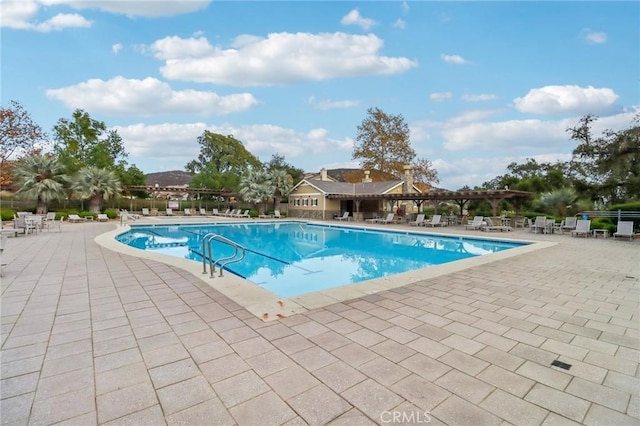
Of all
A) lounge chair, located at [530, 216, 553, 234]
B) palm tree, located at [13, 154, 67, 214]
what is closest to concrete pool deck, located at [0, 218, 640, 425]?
lounge chair, located at [530, 216, 553, 234]

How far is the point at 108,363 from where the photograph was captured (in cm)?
264

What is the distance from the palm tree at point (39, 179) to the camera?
2144cm

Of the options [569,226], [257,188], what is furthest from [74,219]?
[569,226]

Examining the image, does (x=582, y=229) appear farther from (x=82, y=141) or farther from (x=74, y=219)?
(x=82, y=141)

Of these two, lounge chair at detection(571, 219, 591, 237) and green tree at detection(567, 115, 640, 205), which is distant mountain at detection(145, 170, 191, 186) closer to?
green tree at detection(567, 115, 640, 205)

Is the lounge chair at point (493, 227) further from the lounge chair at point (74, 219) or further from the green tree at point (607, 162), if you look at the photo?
the lounge chair at point (74, 219)

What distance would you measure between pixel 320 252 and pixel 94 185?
20.5 meters

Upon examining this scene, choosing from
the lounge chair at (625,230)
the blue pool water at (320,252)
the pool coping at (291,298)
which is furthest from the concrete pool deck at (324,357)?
the lounge chair at (625,230)

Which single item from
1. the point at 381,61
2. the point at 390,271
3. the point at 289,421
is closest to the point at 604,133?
the point at 381,61

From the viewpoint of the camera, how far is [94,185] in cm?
2398

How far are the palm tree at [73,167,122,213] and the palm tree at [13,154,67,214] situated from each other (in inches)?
48.5

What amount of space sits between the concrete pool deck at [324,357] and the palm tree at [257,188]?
76.2 ft

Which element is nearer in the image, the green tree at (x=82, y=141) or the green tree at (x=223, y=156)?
the green tree at (x=82, y=141)

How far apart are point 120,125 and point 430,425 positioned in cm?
4350
